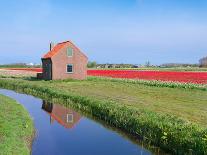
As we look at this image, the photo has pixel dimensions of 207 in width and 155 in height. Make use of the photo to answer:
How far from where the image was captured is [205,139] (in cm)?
1311

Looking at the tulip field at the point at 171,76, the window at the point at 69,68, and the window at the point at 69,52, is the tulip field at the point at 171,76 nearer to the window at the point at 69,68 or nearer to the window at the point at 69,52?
the window at the point at 69,68

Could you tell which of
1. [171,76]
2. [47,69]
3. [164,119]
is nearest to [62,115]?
[164,119]

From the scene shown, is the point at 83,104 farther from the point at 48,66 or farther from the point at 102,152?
the point at 48,66

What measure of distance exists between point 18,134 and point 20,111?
7.94m

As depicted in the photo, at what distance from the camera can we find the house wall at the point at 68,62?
5269 cm

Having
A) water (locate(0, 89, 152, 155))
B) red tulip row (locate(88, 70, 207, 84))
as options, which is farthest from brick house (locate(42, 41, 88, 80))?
water (locate(0, 89, 152, 155))

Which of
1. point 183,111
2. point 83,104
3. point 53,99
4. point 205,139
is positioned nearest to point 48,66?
point 53,99

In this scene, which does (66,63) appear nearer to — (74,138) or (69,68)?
(69,68)

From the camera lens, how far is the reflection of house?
23.6m

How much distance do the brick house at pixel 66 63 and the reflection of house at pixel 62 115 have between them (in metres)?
22.0

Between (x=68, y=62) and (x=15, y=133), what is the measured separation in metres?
37.3

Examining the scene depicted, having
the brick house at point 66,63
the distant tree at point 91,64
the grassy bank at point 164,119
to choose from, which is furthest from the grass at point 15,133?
the distant tree at point 91,64

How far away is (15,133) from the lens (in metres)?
16.5

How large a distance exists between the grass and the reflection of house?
260 centimetres
